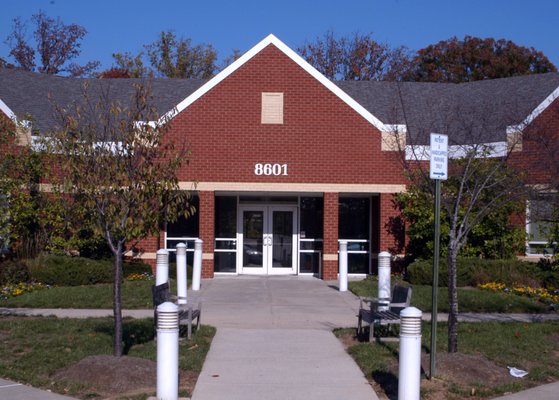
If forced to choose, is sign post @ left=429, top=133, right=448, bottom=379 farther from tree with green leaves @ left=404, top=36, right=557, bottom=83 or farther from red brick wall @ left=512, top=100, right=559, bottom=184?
tree with green leaves @ left=404, top=36, right=557, bottom=83

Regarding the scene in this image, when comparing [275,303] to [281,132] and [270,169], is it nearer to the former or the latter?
[270,169]

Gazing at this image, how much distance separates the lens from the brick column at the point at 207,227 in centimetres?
2309

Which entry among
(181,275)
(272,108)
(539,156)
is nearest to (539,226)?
(539,156)

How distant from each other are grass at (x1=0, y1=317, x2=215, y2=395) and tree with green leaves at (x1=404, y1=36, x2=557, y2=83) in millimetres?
39706

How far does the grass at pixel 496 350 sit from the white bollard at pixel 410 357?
1022 mm

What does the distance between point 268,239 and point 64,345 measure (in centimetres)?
1345

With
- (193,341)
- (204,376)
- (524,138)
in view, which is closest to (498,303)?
(524,138)

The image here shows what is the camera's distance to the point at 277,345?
1230cm

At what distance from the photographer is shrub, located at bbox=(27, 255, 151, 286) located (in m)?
19.9

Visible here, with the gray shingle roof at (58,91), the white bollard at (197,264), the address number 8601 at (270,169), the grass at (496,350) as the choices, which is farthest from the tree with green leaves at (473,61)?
the grass at (496,350)

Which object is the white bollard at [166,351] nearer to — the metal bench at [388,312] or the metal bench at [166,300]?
the metal bench at [166,300]

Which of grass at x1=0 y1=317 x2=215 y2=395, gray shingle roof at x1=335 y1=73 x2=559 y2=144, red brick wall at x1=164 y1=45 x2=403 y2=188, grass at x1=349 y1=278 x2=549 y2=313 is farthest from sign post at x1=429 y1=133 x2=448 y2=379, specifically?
red brick wall at x1=164 y1=45 x2=403 y2=188

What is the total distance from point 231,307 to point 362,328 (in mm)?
4361

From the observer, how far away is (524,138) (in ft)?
48.7
